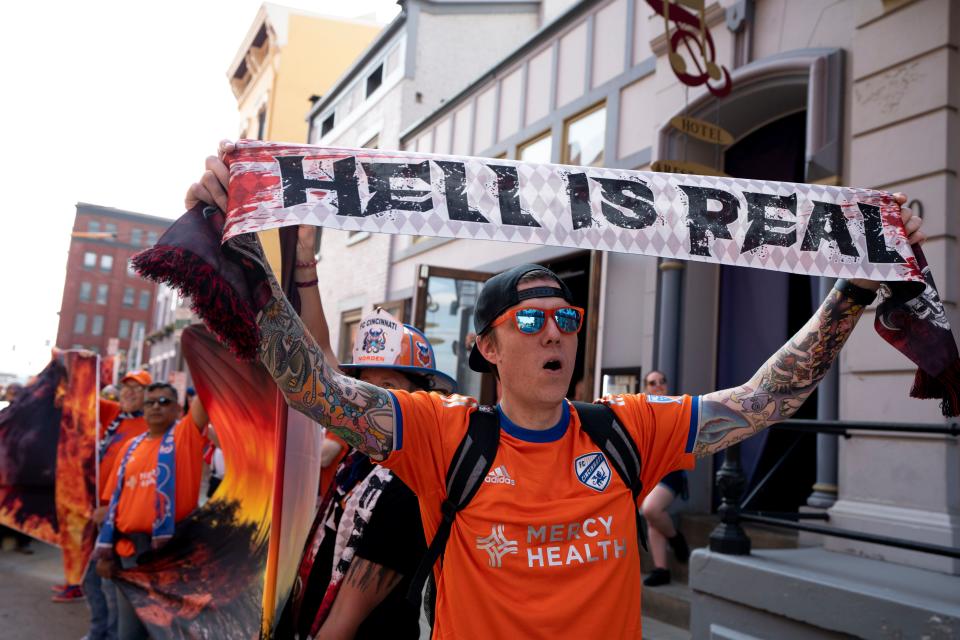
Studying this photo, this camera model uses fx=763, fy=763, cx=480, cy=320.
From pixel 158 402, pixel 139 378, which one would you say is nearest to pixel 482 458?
pixel 158 402

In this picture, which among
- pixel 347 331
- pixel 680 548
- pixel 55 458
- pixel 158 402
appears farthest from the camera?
pixel 347 331

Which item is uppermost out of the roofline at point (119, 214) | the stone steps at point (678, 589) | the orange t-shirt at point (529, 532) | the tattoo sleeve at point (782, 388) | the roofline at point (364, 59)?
the roofline at point (119, 214)

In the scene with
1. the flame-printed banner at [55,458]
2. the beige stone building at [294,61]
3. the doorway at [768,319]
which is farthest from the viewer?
the beige stone building at [294,61]

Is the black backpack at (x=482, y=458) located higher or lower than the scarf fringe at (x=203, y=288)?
lower

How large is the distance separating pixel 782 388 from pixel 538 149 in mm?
9157

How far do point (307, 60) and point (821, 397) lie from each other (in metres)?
20.6

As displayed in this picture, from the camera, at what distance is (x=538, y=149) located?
11039mm

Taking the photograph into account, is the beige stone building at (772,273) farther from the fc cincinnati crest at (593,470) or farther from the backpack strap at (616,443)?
the fc cincinnati crest at (593,470)

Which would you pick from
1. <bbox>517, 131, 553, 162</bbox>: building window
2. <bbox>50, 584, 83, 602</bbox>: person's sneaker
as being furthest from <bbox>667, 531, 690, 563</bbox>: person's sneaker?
<bbox>517, 131, 553, 162</bbox>: building window

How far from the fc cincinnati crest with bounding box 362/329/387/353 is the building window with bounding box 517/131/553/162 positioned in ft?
25.4

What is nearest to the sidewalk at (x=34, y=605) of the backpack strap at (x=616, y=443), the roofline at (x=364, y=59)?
the backpack strap at (x=616, y=443)

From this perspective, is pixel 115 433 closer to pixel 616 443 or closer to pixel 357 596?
pixel 357 596

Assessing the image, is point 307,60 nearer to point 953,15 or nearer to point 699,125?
point 699,125

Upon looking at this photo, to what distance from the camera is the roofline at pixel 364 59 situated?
1528cm
